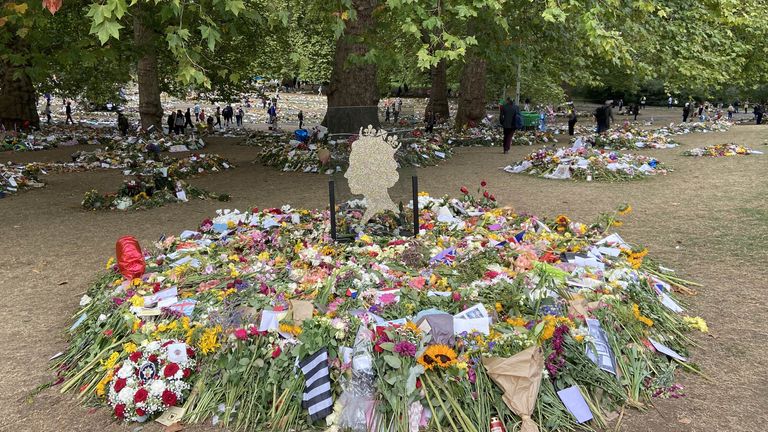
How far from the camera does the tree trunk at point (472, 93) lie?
70.8 ft

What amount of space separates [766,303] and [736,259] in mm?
1403

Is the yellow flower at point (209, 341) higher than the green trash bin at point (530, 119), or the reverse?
the green trash bin at point (530, 119)

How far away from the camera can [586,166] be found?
12.5 metres

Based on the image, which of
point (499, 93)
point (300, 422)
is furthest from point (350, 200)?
point (499, 93)

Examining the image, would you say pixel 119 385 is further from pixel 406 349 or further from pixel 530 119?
pixel 530 119

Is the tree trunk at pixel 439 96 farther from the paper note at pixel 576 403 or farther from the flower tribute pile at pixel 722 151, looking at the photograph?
the paper note at pixel 576 403

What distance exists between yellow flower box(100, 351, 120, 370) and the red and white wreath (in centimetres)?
5

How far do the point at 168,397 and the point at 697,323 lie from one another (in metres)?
4.26

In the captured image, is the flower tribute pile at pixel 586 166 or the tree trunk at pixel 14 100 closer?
the flower tribute pile at pixel 586 166

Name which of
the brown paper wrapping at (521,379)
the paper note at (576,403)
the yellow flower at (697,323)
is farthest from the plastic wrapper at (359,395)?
the yellow flower at (697,323)

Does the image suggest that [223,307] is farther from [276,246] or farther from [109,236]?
[109,236]

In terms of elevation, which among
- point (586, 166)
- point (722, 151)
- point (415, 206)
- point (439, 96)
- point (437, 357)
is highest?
point (439, 96)

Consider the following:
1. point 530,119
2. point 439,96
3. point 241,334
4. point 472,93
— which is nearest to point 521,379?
point 241,334

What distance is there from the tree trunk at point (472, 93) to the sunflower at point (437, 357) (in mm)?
18960
